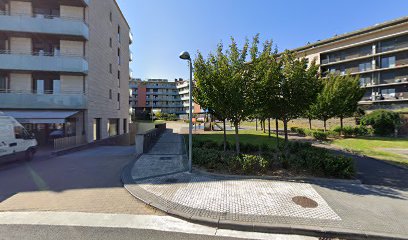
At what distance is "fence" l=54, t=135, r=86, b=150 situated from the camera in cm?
1282

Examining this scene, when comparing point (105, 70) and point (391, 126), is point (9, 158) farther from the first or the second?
point (391, 126)

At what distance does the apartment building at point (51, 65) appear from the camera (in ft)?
49.0

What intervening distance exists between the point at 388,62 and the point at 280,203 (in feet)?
149

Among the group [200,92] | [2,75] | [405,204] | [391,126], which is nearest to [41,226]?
[200,92]

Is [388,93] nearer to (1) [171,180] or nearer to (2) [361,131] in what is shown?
(2) [361,131]

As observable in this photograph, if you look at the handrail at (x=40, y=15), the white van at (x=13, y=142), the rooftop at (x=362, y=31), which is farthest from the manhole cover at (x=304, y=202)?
the rooftop at (x=362, y=31)

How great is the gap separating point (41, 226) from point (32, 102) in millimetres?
15400

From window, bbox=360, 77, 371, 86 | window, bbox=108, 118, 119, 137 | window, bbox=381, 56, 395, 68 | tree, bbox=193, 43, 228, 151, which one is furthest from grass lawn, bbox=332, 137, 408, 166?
window, bbox=381, 56, 395, 68

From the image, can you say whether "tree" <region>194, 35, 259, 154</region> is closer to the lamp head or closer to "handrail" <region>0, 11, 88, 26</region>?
the lamp head

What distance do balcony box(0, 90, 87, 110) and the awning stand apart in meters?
0.66

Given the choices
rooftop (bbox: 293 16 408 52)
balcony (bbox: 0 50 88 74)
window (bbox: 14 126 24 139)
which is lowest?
window (bbox: 14 126 24 139)

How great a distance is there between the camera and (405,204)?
5035 millimetres

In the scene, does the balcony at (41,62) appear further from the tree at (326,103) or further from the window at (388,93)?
the window at (388,93)

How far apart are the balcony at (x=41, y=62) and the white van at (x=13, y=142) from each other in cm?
759
